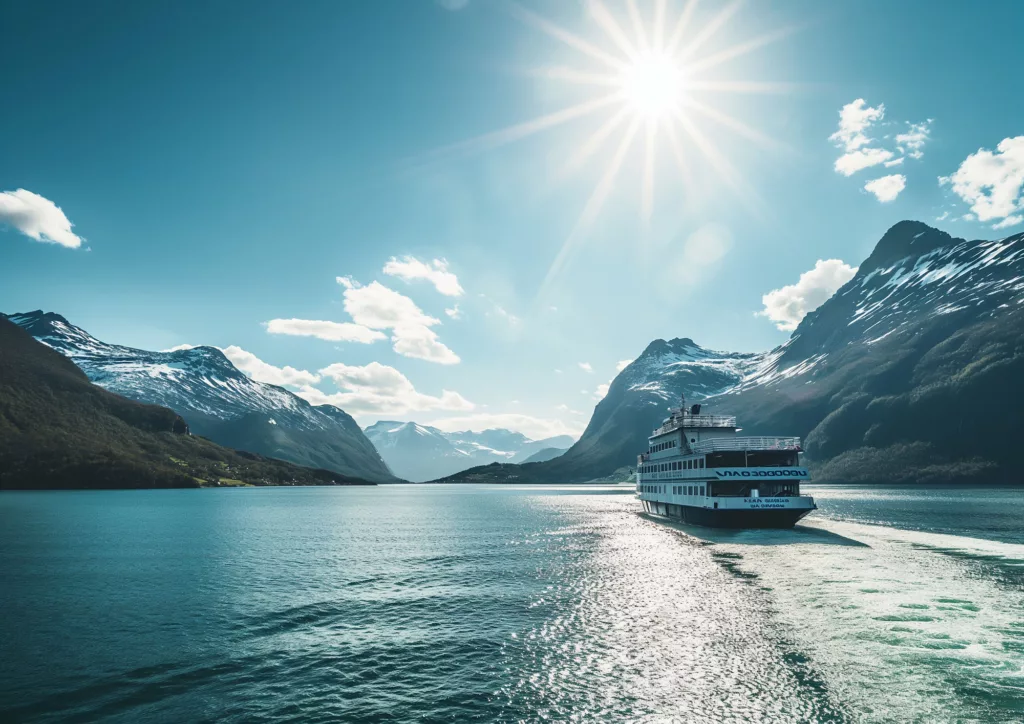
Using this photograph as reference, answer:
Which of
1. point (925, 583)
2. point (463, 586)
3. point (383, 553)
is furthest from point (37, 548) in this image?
point (925, 583)

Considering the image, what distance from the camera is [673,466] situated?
4247 inches

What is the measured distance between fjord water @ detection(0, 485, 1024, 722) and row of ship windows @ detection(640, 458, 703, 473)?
66.5ft

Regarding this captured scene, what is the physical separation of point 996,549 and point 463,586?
64.5m

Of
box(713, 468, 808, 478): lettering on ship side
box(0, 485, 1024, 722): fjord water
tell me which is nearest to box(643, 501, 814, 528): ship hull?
box(713, 468, 808, 478): lettering on ship side

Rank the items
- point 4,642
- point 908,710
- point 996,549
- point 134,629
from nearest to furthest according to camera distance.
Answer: point 908,710, point 4,642, point 134,629, point 996,549

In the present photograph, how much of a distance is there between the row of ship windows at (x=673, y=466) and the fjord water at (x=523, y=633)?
20282 mm

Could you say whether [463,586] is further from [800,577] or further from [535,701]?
[800,577]

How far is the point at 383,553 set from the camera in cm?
7388

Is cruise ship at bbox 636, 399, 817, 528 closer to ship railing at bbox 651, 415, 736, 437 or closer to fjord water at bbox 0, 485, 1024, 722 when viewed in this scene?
ship railing at bbox 651, 415, 736, 437

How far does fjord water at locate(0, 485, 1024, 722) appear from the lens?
2553 centimetres

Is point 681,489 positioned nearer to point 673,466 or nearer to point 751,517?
point 673,466

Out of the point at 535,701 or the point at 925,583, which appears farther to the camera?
the point at 925,583

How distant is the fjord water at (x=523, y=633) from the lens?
2553 centimetres

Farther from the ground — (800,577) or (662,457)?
(662,457)
